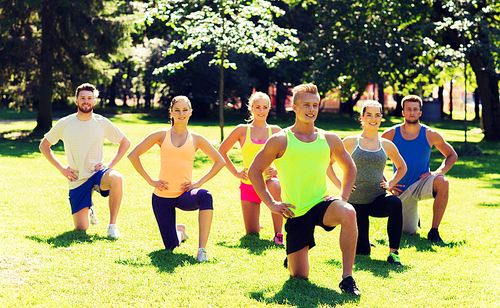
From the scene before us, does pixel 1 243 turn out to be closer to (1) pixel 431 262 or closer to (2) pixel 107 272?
(2) pixel 107 272

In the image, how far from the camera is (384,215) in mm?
6336

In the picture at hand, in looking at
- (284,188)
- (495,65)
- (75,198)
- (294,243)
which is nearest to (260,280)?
(294,243)

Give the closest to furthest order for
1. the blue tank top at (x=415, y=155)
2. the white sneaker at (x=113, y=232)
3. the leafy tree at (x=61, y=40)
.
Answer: the white sneaker at (x=113, y=232)
the blue tank top at (x=415, y=155)
the leafy tree at (x=61, y=40)

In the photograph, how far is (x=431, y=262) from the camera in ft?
20.3

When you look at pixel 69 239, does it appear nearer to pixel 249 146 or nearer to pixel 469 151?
pixel 249 146

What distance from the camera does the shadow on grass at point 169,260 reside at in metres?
5.77

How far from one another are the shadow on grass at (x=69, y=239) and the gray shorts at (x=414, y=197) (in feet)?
13.4

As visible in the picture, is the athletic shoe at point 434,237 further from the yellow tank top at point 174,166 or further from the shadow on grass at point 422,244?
the yellow tank top at point 174,166

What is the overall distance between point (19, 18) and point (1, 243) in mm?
17587

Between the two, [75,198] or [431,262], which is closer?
[431,262]

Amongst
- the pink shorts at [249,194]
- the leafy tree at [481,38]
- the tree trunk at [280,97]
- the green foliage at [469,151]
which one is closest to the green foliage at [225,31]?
the leafy tree at [481,38]

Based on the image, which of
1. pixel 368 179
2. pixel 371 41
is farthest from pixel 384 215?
pixel 371 41

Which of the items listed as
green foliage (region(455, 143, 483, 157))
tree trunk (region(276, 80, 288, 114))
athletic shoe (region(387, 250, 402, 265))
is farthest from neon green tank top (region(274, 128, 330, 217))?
tree trunk (region(276, 80, 288, 114))

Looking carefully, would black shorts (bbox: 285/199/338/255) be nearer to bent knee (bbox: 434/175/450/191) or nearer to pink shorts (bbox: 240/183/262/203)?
pink shorts (bbox: 240/183/262/203)
